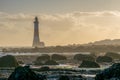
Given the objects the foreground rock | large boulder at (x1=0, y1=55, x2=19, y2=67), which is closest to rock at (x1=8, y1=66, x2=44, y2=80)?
the foreground rock

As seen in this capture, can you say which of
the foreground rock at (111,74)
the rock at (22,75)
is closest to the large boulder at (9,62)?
the rock at (22,75)

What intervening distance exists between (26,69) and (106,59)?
1777 inches

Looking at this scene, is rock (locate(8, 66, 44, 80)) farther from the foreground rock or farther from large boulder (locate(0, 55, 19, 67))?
large boulder (locate(0, 55, 19, 67))

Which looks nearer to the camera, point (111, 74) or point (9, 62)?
point (111, 74)

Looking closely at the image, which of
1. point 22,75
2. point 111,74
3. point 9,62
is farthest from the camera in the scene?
point 9,62

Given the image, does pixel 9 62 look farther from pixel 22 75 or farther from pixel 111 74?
pixel 111 74

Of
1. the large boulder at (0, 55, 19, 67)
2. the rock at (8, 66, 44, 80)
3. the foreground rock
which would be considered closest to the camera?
the foreground rock

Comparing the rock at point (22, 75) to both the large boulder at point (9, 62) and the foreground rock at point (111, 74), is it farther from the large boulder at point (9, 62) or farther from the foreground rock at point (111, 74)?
the large boulder at point (9, 62)

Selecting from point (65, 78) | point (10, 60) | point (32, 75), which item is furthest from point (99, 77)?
point (10, 60)

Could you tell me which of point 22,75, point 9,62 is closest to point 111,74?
point 22,75

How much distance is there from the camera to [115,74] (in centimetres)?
3120

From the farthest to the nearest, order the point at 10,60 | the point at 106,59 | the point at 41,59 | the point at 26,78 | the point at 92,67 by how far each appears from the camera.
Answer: the point at 41,59
the point at 106,59
the point at 10,60
the point at 92,67
the point at 26,78

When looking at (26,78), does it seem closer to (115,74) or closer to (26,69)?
(26,69)

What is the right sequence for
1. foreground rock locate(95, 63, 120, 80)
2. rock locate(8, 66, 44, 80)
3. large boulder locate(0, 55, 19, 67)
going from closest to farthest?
foreground rock locate(95, 63, 120, 80), rock locate(8, 66, 44, 80), large boulder locate(0, 55, 19, 67)
